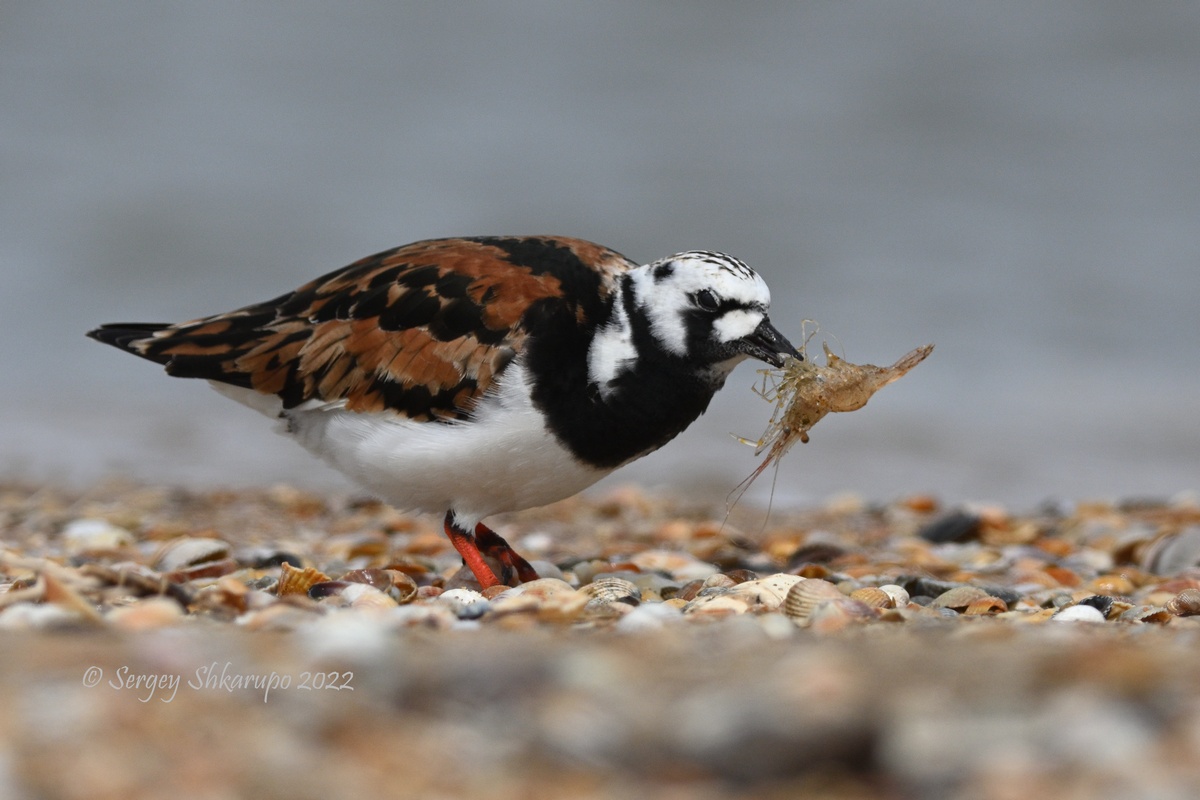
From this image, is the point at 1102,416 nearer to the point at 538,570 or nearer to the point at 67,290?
the point at 538,570

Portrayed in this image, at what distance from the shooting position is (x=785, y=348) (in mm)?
3664

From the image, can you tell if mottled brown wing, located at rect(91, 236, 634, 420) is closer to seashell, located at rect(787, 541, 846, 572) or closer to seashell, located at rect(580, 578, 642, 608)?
seashell, located at rect(580, 578, 642, 608)

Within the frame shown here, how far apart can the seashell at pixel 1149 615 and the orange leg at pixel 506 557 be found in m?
1.77

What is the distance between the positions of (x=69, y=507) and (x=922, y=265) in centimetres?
785

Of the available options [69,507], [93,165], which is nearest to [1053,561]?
[69,507]

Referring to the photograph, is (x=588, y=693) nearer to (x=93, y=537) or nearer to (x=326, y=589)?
(x=326, y=589)

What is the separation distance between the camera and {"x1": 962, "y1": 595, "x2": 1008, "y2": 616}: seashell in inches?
129

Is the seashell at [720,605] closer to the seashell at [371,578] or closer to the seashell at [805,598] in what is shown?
the seashell at [805,598]

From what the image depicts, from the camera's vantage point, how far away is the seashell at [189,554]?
4.00 meters

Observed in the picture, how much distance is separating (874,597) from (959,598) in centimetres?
27

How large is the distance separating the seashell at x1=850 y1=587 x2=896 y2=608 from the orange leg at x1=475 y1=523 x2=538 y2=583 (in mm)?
1194

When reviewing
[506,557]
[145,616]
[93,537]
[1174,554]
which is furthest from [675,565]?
[93,537]

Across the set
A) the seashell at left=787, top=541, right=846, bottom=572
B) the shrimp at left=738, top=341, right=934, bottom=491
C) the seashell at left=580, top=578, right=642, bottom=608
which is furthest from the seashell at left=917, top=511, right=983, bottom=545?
the seashell at left=580, top=578, right=642, bottom=608

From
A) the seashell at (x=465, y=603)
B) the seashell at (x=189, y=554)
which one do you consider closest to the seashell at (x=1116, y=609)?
the seashell at (x=465, y=603)
